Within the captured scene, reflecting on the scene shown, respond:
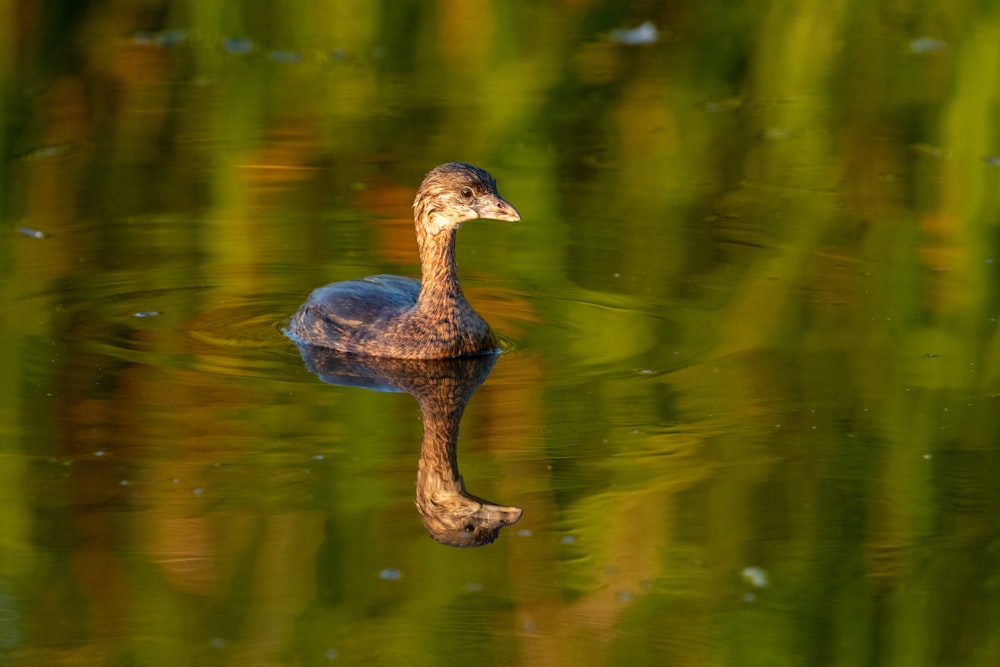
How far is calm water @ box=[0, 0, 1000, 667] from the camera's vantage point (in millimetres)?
5727

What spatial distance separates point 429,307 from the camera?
332 inches

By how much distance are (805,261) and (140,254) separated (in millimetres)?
3506

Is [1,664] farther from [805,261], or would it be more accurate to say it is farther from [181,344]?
[805,261]

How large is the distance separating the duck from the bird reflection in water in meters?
0.06

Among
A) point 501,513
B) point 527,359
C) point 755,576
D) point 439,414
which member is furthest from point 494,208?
point 755,576

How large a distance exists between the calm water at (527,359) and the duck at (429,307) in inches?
5.9

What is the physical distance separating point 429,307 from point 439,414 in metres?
0.96

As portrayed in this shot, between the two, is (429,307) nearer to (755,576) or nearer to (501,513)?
(501,513)

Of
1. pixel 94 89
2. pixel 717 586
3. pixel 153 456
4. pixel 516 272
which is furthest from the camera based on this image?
Result: pixel 94 89

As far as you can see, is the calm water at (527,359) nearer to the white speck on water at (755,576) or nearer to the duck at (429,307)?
the white speck on water at (755,576)

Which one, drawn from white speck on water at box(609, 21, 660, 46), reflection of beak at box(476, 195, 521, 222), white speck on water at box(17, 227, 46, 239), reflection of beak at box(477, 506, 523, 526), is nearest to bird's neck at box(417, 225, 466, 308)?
reflection of beak at box(476, 195, 521, 222)

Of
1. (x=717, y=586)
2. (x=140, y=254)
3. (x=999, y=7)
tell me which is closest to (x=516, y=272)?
(x=140, y=254)

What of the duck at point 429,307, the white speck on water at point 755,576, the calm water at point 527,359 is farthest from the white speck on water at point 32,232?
the white speck on water at point 755,576

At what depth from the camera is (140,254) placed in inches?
387
